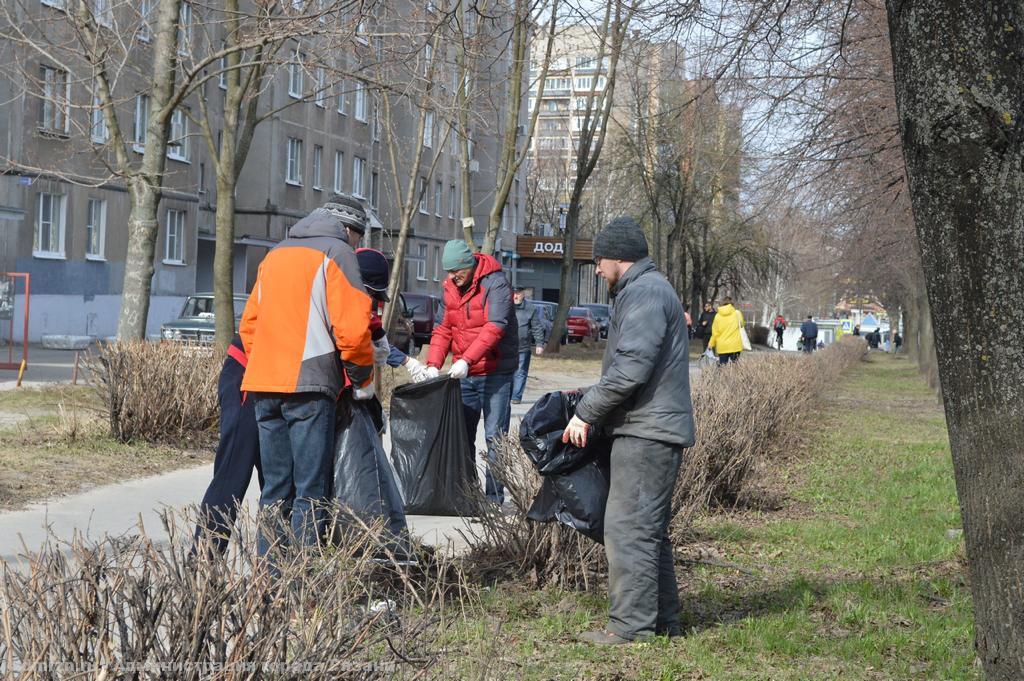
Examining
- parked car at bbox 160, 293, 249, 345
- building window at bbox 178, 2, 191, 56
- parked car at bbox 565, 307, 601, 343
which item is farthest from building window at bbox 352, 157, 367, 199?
building window at bbox 178, 2, 191, 56

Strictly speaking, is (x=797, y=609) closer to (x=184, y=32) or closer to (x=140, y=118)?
(x=184, y=32)

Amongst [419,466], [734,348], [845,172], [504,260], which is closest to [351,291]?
[419,466]

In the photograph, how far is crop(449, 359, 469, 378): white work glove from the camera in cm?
773

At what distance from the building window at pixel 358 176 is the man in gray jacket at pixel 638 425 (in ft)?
140

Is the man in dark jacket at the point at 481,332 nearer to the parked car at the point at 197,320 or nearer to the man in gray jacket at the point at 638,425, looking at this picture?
the man in gray jacket at the point at 638,425

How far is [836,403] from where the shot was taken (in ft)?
77.3

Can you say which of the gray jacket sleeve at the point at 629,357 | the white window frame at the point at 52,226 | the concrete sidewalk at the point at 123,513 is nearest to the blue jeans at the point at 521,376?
the concrete sidewalk at the point at 123,513

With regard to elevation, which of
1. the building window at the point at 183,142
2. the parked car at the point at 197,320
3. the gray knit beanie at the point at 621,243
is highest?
the building window at the point at 183,142

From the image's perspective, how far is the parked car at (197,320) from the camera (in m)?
22.2

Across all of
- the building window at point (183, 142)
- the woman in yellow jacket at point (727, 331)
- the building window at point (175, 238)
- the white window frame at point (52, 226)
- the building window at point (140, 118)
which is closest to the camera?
the woman in yellow jacket at point (727, 331)

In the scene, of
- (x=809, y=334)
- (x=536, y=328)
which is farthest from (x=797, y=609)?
(x=809, y=334)

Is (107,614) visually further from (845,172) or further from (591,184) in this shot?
(591,184)

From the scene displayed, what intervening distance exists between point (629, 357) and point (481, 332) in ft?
10.6

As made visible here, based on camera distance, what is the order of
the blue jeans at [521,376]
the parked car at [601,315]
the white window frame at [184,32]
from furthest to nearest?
the parked car at [601,315], the blue jeans at [521,376], the white window frame at [184,32]
